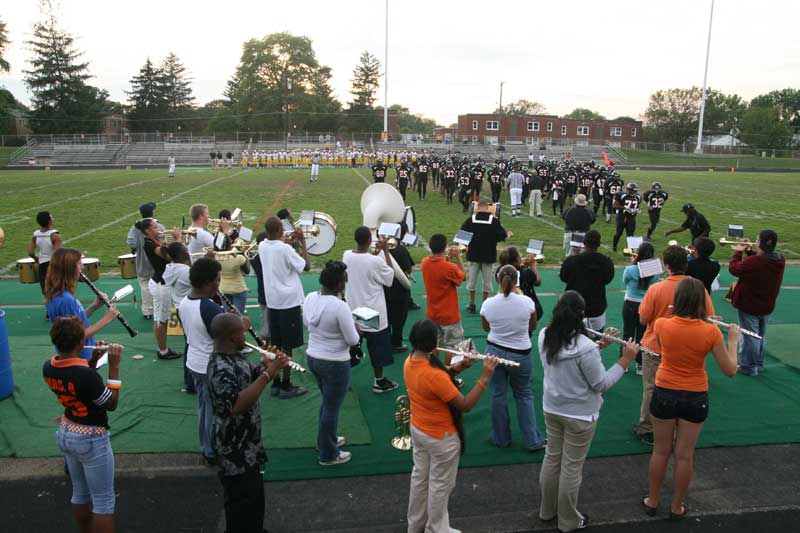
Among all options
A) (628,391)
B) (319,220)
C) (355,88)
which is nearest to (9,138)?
(355,88)

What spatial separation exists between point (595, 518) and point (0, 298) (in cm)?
1035

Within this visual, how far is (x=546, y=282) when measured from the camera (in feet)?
37.1

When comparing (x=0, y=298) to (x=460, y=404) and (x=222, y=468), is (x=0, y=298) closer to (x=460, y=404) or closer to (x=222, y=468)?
(x=222, y=468)

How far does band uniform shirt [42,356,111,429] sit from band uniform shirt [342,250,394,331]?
2794 mm

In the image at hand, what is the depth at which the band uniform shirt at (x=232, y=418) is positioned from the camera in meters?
3.36

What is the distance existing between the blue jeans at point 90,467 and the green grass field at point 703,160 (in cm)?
5572

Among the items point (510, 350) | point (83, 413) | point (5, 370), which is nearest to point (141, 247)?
point (5, 370)

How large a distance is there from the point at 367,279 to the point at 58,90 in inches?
2831

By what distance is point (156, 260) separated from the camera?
7.13m

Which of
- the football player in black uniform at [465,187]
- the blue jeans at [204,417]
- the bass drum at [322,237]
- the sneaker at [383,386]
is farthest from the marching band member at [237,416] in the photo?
the football player in black uniform at [465,187]

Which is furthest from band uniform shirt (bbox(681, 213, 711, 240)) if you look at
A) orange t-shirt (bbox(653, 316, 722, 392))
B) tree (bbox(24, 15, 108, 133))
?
tree (bbox(24, 15, 108, 133))

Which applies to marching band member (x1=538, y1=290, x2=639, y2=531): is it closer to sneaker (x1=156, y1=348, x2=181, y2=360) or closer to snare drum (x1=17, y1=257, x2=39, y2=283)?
sneaker (x1=156, y1=348, x2=181, y2=360)

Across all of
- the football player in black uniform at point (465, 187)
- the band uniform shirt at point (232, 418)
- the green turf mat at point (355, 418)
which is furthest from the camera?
the football player in black uniform at point (465, 187)

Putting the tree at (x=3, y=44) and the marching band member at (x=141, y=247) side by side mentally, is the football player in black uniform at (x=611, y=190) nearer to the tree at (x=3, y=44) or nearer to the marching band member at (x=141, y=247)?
the marching band member at (x=141, y=247)
